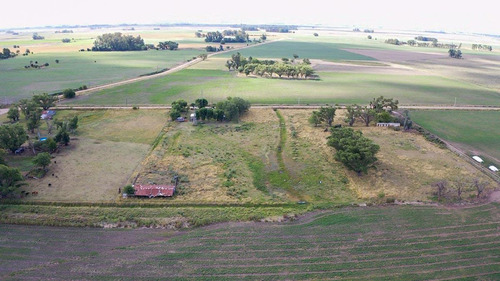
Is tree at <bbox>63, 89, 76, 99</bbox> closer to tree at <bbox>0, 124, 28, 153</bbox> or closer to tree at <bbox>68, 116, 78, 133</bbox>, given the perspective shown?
tree at <bbox>68, 116, 78, 133</bbox>

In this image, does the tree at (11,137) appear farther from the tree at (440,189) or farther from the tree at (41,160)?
the tree at (440,189)

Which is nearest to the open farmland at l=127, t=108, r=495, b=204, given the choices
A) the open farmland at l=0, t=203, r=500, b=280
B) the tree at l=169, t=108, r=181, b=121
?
the tree at l=169, t=108, r=181, b=121

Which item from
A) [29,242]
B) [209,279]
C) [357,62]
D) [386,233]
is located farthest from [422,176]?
[357,62]

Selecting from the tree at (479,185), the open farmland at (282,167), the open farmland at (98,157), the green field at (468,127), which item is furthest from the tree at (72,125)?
the green field at (468,127)

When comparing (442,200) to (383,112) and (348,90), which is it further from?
(348,90)

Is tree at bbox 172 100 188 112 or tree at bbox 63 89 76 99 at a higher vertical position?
tree at bbox 63 89 76 99

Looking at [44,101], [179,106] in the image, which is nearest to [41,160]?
[179,106]
